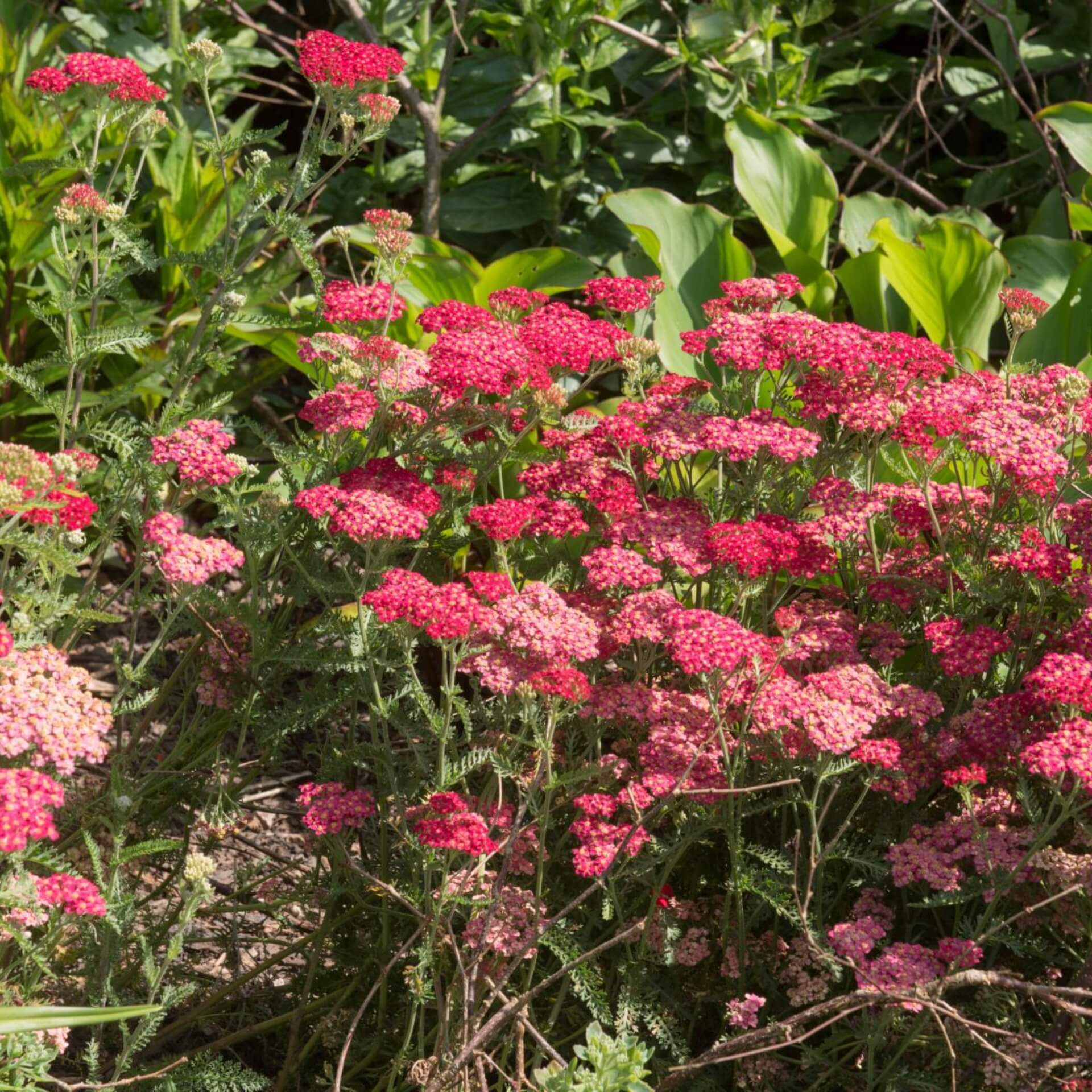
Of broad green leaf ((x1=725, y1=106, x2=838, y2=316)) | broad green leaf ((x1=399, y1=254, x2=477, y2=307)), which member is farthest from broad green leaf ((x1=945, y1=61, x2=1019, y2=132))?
broad green leaf ((x1=399, y1=254, x2=477, y2=307))

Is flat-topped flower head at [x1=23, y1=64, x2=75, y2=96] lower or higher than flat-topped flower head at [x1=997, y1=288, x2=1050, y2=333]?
higher

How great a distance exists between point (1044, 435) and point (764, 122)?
2.10m

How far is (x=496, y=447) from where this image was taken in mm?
2721

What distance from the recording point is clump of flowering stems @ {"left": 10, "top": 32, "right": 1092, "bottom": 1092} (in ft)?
6.98

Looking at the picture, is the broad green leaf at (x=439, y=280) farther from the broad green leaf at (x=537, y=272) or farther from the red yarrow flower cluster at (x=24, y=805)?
the red yarrow flower cluster at (x=24, y=805)

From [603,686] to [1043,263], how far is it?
241 centimetres

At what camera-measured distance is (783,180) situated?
13.8 ft

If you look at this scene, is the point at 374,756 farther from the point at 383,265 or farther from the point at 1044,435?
the point at 1044,435

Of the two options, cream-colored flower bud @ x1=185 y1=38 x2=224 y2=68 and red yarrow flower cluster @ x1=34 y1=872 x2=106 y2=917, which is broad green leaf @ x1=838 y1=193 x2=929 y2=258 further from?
red yarrow flower cluster @ x1=34 y1=872 x2=106 y2=917

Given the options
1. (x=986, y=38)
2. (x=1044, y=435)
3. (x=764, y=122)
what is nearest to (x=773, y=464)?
(x=1044, y=435)

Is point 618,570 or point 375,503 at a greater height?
point 375,503

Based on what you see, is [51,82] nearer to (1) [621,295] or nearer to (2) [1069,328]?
(1) [621,295]

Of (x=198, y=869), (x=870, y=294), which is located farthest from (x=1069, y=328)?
(x=198, y=869)

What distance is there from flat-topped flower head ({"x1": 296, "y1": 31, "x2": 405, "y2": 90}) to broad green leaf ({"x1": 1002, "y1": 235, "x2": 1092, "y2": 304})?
2.23m
